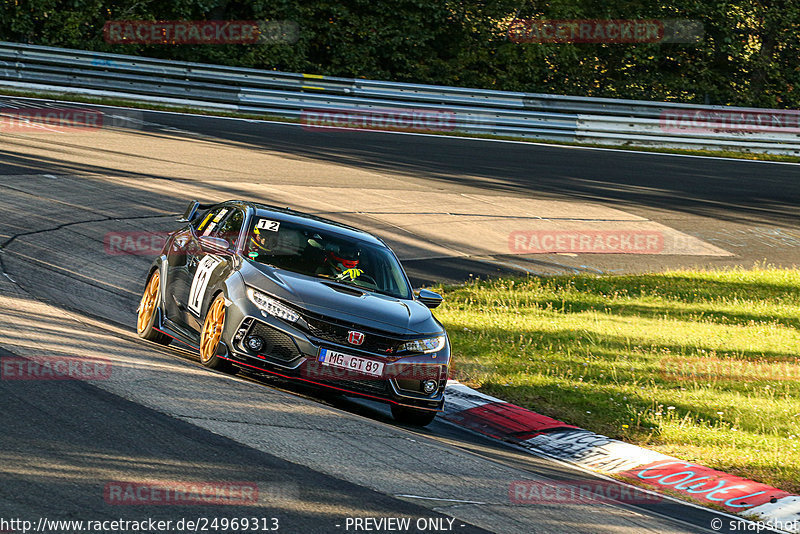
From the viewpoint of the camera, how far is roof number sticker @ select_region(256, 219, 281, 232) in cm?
955

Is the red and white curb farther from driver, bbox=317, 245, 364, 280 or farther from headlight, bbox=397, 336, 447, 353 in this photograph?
driver, bbox=317, 245, 364, 280

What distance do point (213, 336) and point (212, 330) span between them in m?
0.07

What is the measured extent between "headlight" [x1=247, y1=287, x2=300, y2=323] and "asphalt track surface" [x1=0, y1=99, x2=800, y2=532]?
2.12 feet

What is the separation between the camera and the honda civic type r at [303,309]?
818 centimetres

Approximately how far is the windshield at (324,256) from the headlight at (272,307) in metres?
0.68

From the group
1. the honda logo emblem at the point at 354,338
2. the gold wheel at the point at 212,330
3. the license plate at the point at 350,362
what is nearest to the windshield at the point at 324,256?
the gold wheel at the point at 212,330

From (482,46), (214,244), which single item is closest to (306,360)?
(214,244)

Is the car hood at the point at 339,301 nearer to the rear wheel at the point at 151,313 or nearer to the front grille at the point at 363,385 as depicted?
the front grille at the point at 363,385

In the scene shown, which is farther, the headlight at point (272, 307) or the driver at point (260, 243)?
the driver at point (260, 243)

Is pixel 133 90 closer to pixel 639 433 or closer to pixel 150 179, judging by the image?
pixel 150 179

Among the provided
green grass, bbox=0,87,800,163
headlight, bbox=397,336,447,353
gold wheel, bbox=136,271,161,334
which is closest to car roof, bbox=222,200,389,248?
gold wheel, bbox=136,271,161,334

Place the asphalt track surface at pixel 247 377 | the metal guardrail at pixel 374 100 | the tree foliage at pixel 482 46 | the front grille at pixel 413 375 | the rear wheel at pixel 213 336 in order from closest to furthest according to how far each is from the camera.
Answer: the asphalt track surface at pixel 247 377 < the front grille at pixel 413 375 < the rear wheel at pixel 213 336 < the metal guardrail at pixel 374 100 < the tree foliage at pixel 482 46

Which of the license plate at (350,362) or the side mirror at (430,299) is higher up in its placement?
the side mirror at (430,299)

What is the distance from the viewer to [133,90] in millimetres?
27609
